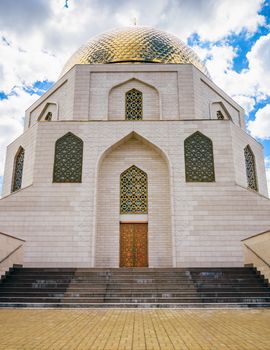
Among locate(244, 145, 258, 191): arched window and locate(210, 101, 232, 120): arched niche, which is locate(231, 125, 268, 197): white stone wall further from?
locate(210, 101, 232, 120): arched niche

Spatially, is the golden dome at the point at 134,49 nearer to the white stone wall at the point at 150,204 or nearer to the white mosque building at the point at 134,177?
the white mosque building at the point at 134,177

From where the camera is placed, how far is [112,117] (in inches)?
469

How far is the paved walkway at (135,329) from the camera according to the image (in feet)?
10.2

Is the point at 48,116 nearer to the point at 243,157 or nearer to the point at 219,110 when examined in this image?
the point at 219,110

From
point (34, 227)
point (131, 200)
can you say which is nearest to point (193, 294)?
point (131, 200)

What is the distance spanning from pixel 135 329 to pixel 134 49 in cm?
1216

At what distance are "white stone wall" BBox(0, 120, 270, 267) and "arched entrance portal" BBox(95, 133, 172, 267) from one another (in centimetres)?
3

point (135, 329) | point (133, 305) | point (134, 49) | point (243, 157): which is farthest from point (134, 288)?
point (134, 49)

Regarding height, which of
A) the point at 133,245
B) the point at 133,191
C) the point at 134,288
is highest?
the point at 133,191

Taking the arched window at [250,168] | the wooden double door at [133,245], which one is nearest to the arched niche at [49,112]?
the wooden double door at [133,245]

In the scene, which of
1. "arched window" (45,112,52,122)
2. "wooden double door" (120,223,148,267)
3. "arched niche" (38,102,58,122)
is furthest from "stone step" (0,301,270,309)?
"arched window" (45,112,52,122)

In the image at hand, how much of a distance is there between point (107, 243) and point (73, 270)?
220cm

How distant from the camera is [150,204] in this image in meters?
10.4

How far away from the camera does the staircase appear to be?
6.25 meters
